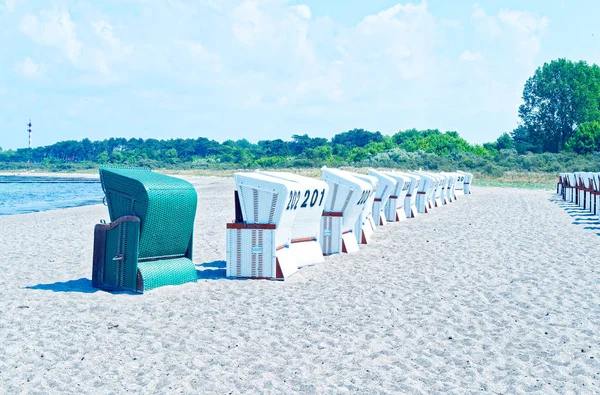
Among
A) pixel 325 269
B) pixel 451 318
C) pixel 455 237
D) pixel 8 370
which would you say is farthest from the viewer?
pixel 455 237

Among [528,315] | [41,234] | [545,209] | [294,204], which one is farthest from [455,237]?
[545,209]

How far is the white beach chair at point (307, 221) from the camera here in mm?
10953

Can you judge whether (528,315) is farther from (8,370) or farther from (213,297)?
(8,370)

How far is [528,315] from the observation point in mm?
8078

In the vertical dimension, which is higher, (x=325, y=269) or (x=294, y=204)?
(x=294, y=204)

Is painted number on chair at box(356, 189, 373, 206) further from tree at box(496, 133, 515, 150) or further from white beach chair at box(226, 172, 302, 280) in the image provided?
tree at box(496, 133, 515, 150)

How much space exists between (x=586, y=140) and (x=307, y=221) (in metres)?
70.4

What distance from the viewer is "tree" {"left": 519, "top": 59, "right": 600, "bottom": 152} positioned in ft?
276

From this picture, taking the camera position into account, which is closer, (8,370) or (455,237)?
(8,370)

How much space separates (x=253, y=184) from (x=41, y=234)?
8.65m

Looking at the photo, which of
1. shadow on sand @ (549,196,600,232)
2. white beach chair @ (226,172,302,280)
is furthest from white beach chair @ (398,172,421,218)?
white beach chair @ (226,172,302,280)

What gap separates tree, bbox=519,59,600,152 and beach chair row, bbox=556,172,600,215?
174ft

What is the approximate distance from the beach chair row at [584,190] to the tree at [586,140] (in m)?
42.6

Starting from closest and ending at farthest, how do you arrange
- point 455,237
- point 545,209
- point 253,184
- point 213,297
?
point 213,297, point 253,184, point 455,237, point 545,209
